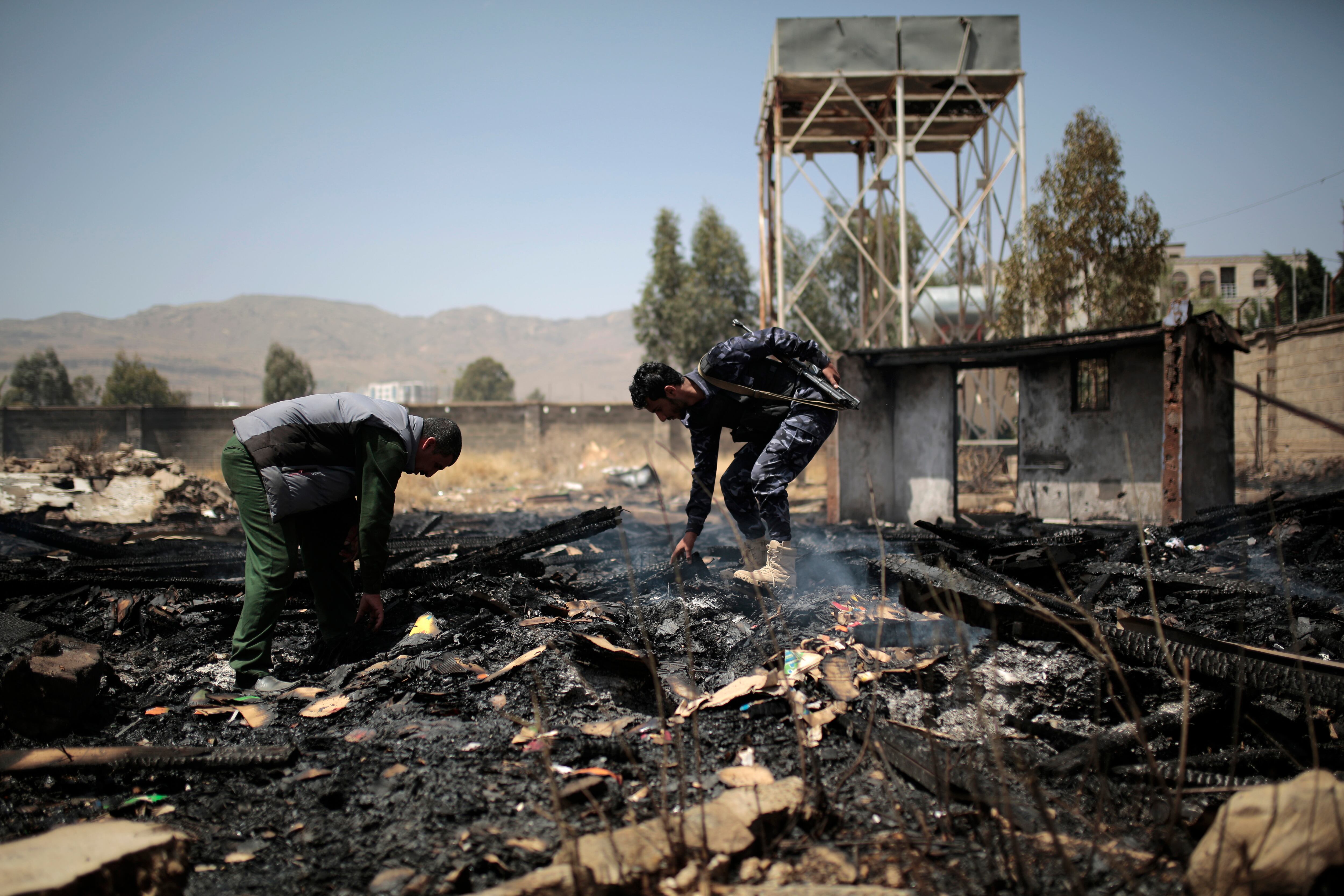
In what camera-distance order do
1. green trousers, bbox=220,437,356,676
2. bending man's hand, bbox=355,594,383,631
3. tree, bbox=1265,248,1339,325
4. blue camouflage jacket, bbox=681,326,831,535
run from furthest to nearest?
1. tree, bbox=1265,248,1339,325
2. blue camouflage jacket, bbox=681,326,831,535
3. bending man's hand, bbox=355,594,383,631
4. green trousers, bbox=220,437,356,676

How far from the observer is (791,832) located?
1982 millimetres

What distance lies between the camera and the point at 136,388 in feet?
145

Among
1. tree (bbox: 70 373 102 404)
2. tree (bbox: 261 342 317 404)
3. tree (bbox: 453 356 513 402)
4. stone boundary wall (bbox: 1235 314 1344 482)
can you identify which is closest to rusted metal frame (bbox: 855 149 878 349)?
stone boundary wall (bbox: 1235 314 1344 482)

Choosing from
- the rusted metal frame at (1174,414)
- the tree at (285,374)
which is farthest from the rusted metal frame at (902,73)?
the tree at (285,374)

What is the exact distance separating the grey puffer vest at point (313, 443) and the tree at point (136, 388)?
161ft

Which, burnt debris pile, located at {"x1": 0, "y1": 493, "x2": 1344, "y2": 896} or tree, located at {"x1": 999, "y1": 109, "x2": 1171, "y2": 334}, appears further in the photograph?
tree, located at {"x1": 999, "y1": 109, "x2": 1171, "y2": 334}

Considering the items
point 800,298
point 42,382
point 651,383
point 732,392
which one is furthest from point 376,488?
point 42,382

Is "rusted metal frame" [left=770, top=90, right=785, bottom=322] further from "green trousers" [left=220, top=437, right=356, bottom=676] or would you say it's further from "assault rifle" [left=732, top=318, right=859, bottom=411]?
"green trousers" [left=220, top=437, right=356, bottom=676]

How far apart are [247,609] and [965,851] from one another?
3053mm

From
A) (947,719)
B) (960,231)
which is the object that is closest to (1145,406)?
(960,231)

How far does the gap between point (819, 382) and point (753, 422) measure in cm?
50

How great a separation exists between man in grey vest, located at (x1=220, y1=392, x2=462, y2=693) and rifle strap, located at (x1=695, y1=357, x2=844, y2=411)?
1570 mm

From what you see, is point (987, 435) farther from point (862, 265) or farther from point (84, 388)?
point (84, 388)

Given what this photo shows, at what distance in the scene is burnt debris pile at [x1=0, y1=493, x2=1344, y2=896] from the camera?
1889 mm
